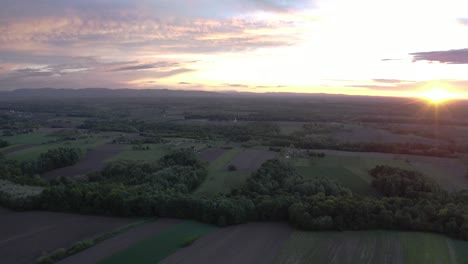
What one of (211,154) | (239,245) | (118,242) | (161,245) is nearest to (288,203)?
(239,245)

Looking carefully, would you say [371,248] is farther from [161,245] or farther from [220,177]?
[220,177]

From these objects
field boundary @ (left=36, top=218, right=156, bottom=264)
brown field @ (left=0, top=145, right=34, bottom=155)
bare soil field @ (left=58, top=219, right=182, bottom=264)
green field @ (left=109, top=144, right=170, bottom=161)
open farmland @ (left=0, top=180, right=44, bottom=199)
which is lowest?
bare soil field @ (left=58, top=219, right=182, bottom=264)

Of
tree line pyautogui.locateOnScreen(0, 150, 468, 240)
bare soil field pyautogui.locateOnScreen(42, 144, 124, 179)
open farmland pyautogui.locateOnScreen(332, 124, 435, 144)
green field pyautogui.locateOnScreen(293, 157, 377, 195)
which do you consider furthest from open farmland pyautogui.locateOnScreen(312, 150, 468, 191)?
bare soil field pyautogui.locateOnScreen(42, 144, 124, 179)

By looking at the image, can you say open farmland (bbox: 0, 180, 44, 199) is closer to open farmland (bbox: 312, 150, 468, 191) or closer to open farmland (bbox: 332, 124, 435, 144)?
open farmland (bbox: 312, 150, 468, 191)

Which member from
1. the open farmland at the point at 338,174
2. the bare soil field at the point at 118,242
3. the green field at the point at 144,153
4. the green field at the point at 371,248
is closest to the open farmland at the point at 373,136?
the open farmland at the point at 338,174

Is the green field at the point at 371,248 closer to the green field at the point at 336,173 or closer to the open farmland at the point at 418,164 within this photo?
the green field at the point at 336,173

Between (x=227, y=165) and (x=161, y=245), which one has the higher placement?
(x=227, y=165)
